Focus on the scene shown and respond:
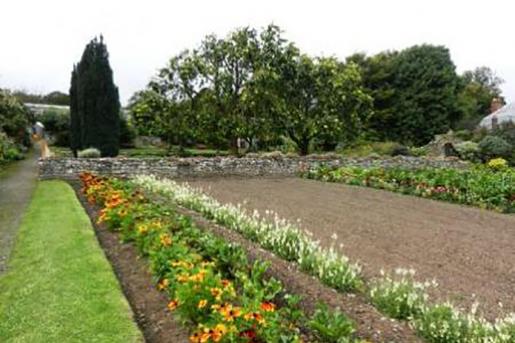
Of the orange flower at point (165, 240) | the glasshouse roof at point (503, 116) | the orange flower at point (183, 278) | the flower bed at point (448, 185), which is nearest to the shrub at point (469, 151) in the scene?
the flower bed at point (448, 185)

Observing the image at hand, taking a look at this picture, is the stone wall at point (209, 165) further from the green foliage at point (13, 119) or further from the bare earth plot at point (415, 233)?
the green foliage at point (13, 119)

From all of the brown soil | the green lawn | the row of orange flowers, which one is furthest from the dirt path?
the row of orange flowers

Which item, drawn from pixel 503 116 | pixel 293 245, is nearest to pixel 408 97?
pixel 503 116

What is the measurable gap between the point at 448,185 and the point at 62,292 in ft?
35.2

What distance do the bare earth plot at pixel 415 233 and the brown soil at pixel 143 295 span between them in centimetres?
238

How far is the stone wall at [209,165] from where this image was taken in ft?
55.5

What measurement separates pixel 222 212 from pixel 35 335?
4.66 m

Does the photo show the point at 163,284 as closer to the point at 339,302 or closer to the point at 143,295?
the point at 143,295

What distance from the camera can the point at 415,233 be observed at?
27.1ft

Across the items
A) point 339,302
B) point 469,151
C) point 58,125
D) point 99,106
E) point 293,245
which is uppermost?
point 99,106

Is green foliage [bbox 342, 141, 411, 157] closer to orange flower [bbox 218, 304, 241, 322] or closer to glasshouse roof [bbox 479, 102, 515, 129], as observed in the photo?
glasshouse roof [bbox 479, 102, 515, 129]

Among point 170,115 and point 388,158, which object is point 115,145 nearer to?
point 170,115

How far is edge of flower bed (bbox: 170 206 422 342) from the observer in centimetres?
383

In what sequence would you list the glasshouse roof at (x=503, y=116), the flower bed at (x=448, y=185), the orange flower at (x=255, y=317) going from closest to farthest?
1. the orange flower at (x=255, y=317)
2. the flower bed at (x=448, y=185)
3. the glasshouse roof at (x=503, y=116)
